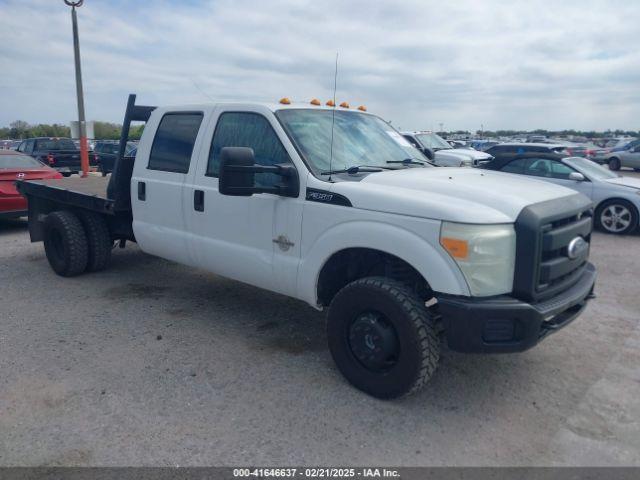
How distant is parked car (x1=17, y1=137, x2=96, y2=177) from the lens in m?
18.7

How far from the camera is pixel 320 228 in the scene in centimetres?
395

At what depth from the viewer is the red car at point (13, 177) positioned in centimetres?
920

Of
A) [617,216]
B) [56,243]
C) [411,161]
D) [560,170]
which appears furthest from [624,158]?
[56,243]

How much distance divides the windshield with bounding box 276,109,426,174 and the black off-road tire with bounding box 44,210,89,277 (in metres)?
3.34

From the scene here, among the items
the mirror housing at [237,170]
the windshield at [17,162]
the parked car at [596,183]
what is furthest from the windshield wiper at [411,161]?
the windshield at [17,162]

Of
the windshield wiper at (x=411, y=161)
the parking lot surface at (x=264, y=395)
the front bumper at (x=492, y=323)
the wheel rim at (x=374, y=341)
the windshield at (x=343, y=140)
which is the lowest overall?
the parking lot surface at (x=264, y=395)

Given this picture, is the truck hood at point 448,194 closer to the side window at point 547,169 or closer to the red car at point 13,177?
the side window at point 547,169

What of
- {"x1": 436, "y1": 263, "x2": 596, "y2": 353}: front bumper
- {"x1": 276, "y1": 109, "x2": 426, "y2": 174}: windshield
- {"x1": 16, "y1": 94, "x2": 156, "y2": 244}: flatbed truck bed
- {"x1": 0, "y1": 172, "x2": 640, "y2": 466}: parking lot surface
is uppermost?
{"x1": 276, "y1": 109, "x2": 426, "y2": 174}: windshield

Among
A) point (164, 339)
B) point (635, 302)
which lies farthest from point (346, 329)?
point (635, 302)

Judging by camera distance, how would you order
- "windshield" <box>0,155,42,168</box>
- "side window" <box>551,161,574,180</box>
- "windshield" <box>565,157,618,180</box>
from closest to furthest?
1. "windshield" <box>0,155,42,168</box>
2. "windshield" <box>565,157,618,180</box>
3. "side window" <box>551,161,574,180</box>

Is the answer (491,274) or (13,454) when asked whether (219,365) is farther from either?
(491,274)

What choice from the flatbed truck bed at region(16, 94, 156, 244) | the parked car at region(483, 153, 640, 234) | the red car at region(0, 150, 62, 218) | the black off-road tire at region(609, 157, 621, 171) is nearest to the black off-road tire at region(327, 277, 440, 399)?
the flatbed truck bed at region(16, 94, 156, 244)

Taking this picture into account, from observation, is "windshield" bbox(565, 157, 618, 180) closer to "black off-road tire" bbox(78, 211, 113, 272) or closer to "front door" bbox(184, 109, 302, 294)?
"front door" bbox(184, 109, 302, 294)

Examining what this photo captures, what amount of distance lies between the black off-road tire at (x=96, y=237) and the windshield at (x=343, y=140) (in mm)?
3211
